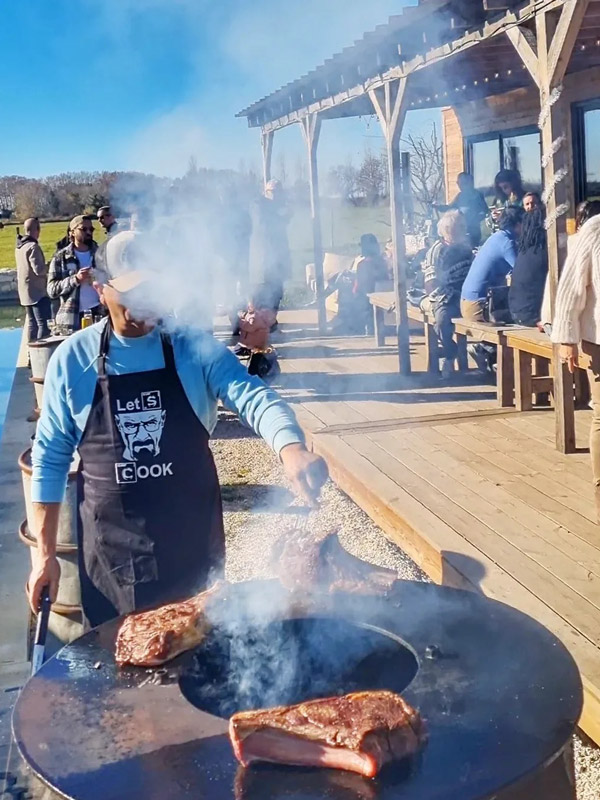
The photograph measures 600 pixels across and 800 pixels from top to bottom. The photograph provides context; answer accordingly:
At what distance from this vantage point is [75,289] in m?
8.53

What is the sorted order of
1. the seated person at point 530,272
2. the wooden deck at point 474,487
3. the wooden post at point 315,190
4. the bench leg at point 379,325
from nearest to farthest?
1. the wooden deck at point 474,487
2. the seated person at point 530,272
3. the wooden post at point 315,190
4. the bench leg at point 379,325

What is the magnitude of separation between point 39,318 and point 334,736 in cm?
1095

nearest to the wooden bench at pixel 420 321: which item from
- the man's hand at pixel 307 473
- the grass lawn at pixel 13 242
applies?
the man's hand at pixel 307 473

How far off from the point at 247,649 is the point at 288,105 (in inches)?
334

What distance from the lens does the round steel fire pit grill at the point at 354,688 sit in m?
1.68

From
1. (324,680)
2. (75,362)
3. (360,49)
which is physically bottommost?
(324,680)

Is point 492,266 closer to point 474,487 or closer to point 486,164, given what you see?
point 474,487

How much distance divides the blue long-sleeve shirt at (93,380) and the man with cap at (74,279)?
227 inches

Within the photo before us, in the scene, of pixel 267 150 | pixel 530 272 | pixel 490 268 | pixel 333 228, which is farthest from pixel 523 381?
pixel 333 228

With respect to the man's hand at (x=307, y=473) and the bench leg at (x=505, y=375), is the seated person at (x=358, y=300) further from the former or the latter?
the man's hand at (x=307, y=473)

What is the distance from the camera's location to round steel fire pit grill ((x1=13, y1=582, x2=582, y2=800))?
1.68 metres

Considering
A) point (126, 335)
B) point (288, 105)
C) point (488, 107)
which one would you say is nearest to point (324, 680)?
point (126, 335)

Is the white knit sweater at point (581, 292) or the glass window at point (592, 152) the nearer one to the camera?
the white knit sweater at point (581, 292)

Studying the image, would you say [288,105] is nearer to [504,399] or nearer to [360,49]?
[360,49]
